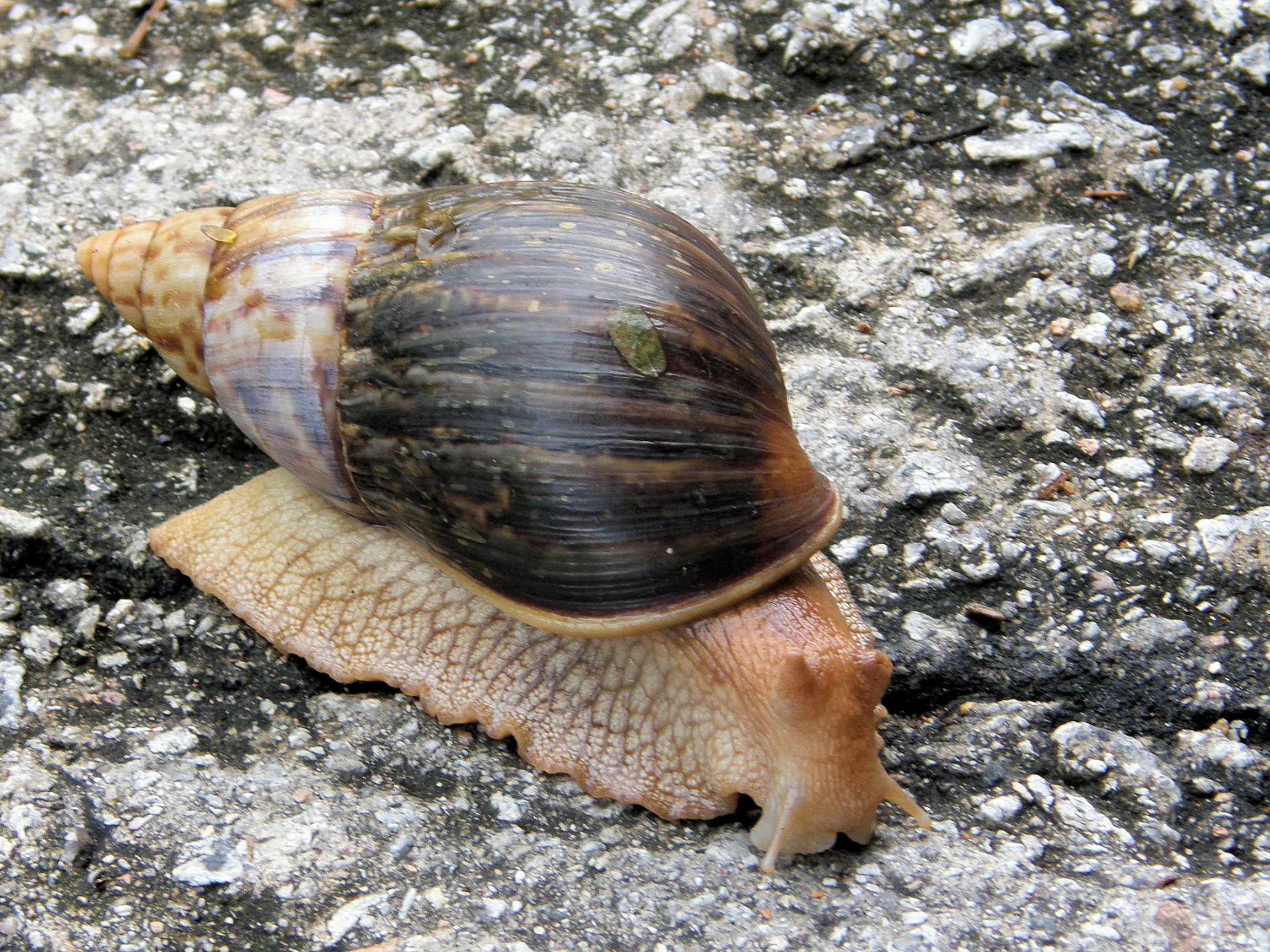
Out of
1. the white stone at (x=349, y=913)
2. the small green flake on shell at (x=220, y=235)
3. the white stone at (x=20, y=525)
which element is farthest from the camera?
the white stone at (x=20, y=525)

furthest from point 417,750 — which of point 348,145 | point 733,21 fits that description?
point 733,21

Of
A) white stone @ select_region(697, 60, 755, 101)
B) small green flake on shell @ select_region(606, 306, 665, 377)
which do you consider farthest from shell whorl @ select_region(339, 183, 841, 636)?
white stone @ select_region(697, 60, 755, 101)

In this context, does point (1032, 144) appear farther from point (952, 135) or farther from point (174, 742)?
point (174, 742)

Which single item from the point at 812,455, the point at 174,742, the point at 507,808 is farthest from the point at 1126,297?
the point at 174,742

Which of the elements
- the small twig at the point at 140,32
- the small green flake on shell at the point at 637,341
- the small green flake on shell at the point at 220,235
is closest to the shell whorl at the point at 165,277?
the small green flake on shell at the point at 220,235

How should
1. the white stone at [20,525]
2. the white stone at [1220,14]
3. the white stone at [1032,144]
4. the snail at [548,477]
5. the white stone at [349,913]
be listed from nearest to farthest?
the white stone at [349,913], the snail at [548,477], the white stone at [20,525], the white stone at [1032,144], the white stone at [1220,14]

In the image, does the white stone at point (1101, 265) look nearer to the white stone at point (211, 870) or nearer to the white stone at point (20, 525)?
the white stone at point (211, 870)

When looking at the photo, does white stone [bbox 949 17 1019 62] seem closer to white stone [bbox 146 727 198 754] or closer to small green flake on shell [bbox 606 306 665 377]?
small green flake on shell [bbox 606 306 665 377]

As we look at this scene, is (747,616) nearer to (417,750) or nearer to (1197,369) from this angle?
(417,750)
